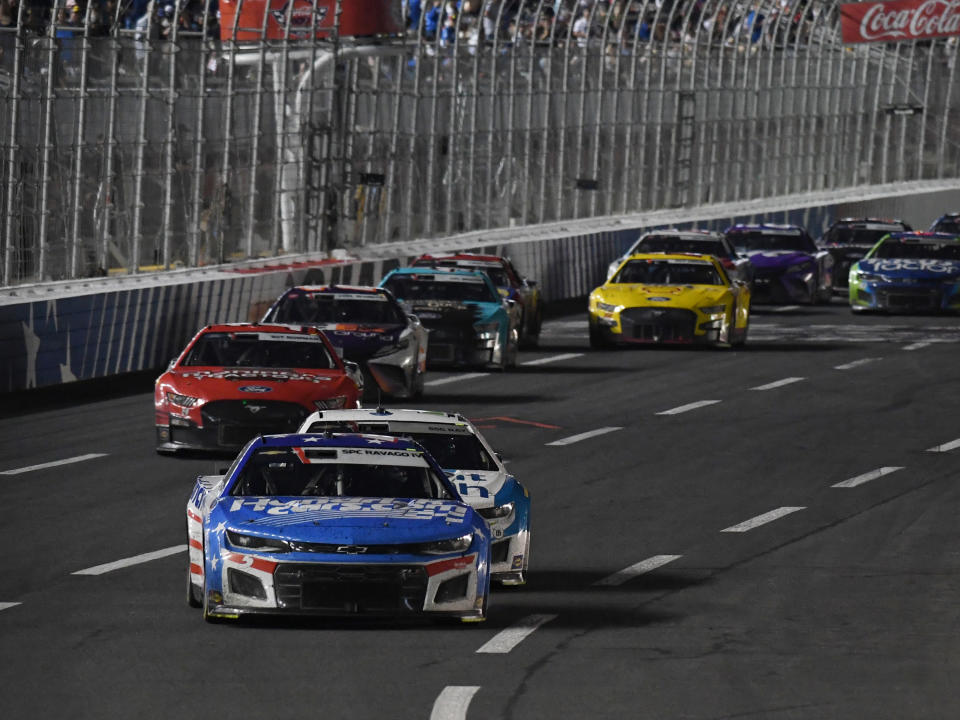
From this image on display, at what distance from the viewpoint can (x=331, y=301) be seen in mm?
24797

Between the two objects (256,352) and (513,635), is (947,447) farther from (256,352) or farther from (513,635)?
(513,635)

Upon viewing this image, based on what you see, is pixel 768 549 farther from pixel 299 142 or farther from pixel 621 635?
pixel 299 142

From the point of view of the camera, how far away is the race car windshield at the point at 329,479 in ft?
39.1

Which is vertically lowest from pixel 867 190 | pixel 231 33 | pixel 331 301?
pixel 867 190

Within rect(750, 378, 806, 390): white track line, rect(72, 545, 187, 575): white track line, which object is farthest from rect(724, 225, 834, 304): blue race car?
rect(72, 545, 187, 575): white track line

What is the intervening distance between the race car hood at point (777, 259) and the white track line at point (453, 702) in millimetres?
30355

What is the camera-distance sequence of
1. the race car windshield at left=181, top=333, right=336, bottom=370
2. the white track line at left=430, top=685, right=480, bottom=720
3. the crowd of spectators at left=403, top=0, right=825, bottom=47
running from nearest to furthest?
1. the white track line at left=430, top=685, right=480, bottom=720
2. the race car windshield at left=181, top=333, right=336, bottom=370
3. the crowd of spectators at left=403, top=0, right=825, bottom=47

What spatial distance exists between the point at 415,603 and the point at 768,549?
13.7ft

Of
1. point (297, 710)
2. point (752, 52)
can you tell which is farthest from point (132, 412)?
point (752, 52)

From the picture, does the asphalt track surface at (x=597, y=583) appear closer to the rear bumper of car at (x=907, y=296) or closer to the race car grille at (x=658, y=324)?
the race car grille at (x=658, y=324)

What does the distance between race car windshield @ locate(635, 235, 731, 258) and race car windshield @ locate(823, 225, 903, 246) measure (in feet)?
23.7

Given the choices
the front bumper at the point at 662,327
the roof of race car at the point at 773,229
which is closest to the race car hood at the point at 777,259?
the roof of race car at the point at 773,229

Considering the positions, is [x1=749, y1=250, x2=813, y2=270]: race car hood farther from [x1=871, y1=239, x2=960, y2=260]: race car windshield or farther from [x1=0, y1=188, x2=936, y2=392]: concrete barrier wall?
[x1=0, y1=188, x2=936, y2=392]: concrete barrier wall

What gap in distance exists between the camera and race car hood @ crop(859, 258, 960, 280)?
37125 mm
